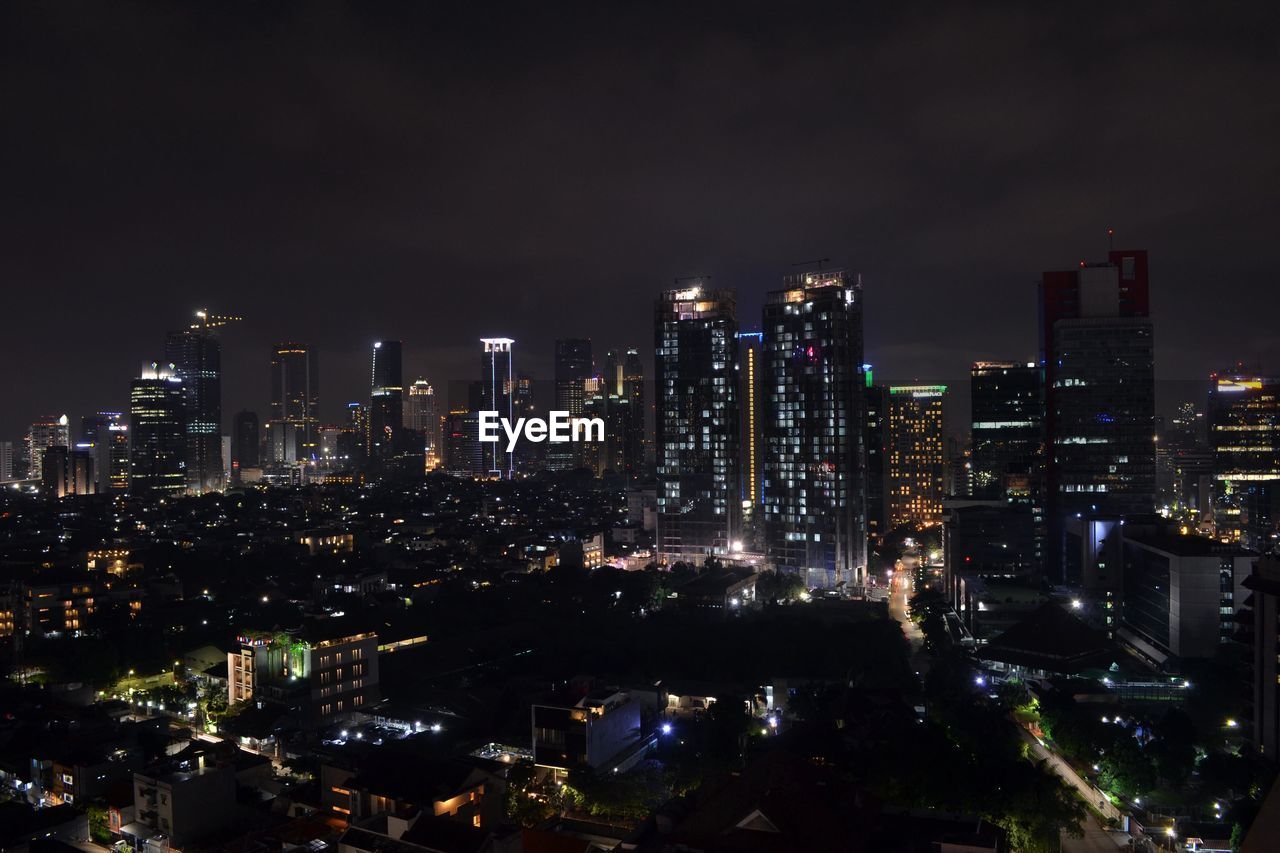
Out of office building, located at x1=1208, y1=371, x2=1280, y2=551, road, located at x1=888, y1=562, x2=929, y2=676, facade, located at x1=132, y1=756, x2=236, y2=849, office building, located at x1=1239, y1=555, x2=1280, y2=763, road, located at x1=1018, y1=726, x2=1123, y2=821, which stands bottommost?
road, located at x1=888, y1=562, x2=929, y2=676

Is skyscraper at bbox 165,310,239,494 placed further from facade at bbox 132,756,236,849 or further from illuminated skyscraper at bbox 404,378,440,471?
facade at bbox 132,756,236,849

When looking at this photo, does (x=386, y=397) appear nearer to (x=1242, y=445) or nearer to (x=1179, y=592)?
(x=1242, y=445)

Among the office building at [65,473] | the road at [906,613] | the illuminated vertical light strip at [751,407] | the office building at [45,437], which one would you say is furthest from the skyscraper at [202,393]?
the road at [906,613]

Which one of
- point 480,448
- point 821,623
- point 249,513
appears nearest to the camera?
point 821,623

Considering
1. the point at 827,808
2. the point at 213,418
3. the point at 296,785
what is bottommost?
the point at 296,785

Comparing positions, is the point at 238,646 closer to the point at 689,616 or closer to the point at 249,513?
the point at 689,616

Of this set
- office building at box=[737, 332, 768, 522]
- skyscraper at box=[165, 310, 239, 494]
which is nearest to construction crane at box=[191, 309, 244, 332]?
skyscraper at box=[165, 310, 239, 494]

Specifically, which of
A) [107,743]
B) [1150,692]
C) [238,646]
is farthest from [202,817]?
[1150,692]
